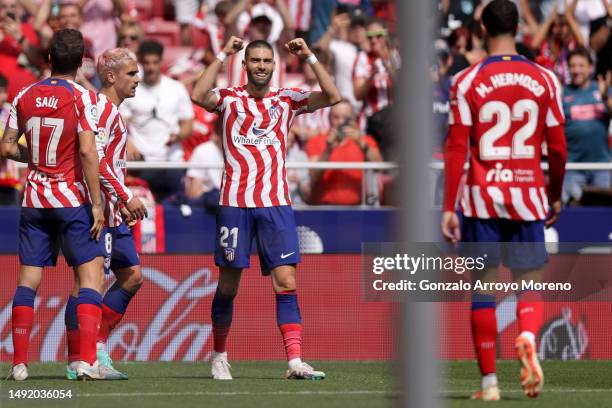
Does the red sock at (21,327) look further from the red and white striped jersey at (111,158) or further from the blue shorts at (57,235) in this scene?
the red and white striped jersey at (111,158)

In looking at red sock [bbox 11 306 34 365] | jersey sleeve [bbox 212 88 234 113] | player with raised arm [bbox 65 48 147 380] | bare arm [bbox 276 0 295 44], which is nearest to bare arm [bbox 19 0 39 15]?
bare arm [bbox 276 0 295 44]

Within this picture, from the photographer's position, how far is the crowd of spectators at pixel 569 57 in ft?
39.6

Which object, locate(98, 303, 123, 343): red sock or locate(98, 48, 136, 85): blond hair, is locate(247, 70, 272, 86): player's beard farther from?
locate(98, 303, 123, 343): red sock

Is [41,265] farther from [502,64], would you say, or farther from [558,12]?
[558,12]

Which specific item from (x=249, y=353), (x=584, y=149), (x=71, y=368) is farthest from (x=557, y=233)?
(x=71, y=368)

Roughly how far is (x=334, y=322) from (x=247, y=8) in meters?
4.48

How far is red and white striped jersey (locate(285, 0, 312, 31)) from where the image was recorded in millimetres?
14820

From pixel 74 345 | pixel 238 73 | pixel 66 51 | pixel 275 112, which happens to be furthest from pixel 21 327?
pixel 238 73

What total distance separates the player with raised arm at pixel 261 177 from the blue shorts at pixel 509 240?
1.69 meters

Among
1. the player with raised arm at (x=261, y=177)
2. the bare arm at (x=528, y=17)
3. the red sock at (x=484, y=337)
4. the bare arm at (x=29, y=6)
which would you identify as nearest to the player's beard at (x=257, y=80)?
the player with raised arm at (x=261, y=177)

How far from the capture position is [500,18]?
22.4 ft

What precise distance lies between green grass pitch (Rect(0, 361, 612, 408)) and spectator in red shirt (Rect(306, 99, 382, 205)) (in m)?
1.64

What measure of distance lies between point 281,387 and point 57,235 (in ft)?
5.50

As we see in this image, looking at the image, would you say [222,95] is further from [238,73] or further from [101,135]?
[238,73]
